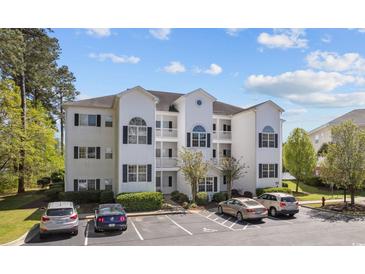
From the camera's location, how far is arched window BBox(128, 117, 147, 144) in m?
21.4

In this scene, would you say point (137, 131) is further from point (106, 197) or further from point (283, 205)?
point (283, 205)

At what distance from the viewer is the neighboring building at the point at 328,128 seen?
41.9m

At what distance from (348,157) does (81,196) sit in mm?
21179

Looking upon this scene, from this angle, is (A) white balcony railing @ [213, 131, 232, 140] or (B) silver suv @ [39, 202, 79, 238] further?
(A) white balcony railing @ [213, 131, 232, 140]

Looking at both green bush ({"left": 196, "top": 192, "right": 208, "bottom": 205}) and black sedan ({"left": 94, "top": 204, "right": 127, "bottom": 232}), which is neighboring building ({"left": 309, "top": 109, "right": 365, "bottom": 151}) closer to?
green bush ({"left": 196, "top": 192, "right": 208, "bottom": 205})

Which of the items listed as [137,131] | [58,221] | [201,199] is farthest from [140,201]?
[58,221]

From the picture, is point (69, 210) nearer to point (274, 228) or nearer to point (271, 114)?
point (274, 228)

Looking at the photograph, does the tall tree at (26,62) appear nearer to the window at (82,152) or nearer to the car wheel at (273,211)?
the window at (82,152)

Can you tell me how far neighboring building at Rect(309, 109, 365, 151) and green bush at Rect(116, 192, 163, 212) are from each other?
3303 cm

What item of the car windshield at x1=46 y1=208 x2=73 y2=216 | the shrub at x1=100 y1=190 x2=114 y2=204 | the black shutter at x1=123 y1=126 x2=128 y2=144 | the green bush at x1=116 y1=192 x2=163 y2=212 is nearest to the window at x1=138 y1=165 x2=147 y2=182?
the green bush at x1=116 y1=192 x2=163 y2=212

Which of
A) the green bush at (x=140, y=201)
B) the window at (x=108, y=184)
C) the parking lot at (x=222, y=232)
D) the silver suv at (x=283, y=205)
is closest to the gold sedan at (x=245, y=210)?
the parking lot at (x=222, y=232)

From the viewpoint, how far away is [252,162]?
1007 inches

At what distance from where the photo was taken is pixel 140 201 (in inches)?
762

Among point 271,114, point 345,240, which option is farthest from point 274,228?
point 271,114
